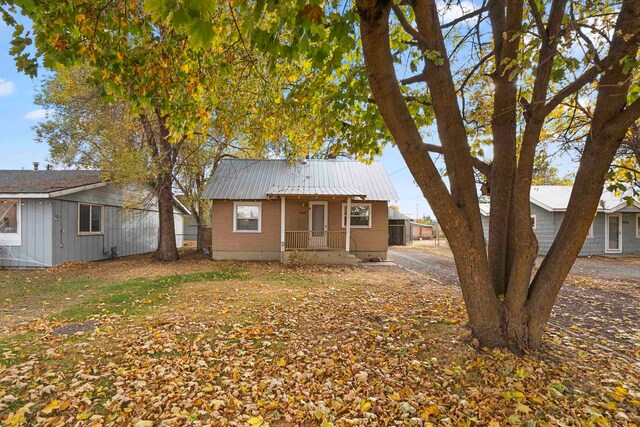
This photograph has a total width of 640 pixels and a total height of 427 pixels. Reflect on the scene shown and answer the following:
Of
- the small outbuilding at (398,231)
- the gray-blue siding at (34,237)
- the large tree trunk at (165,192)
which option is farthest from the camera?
the small outbuilding at (398,231)

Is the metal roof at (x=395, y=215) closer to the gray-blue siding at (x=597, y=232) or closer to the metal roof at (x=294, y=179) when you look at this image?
the gray-blue siding at (x=597, y=232)

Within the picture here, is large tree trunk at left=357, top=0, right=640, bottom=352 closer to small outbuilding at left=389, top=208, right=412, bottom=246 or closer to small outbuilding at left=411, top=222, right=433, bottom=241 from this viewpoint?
small outbuilding at left=389, top=208, right=412, bottom=246

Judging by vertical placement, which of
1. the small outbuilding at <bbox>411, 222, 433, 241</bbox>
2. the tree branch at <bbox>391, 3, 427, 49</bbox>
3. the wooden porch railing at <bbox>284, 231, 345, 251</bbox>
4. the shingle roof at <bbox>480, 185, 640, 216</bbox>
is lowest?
the small outbuilding at <bbox>411, 222, 433, 241</bbox>

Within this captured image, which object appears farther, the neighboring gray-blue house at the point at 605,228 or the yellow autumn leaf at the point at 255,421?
the neighboring gray-blue house at the point at 605,228

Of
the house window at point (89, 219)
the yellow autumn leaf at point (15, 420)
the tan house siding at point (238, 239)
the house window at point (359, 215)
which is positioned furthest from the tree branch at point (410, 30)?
the house window at point (89, 219)

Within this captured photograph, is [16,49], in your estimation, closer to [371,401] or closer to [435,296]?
[371,401]

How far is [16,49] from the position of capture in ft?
12.1

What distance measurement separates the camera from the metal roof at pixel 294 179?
1512 centimetres

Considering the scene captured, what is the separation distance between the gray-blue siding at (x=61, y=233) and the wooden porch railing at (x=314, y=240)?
734 cm

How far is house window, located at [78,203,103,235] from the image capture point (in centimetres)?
1434

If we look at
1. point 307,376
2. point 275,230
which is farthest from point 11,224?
point 307,376

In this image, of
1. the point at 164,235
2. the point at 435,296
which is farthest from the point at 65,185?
the point at 435,296

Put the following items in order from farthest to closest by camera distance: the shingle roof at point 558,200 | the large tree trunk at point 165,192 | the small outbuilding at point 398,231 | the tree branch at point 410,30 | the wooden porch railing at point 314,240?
the small outbuilding at point 398,231 < the shingle roof at point 558,200 < the wooden porch railing at point 314,240 < the large tree trunk at point 165,192 < the tree branch at point 410,30

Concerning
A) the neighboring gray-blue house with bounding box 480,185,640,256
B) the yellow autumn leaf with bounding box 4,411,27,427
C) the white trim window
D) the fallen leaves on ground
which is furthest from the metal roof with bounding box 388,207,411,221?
the yellow autumn leaf with bounding box 4,411,27,427
